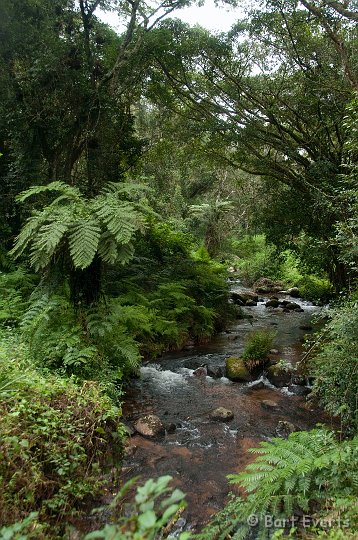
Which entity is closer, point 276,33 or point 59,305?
point 59,305

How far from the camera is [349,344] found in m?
4.03

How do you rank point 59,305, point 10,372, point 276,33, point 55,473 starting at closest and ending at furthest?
point 55,473 < point 10,372 < point 59,305 < point 276,33

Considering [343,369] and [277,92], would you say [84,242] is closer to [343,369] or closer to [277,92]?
[343,369]

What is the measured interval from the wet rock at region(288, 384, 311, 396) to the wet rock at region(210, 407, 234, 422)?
1.47 m

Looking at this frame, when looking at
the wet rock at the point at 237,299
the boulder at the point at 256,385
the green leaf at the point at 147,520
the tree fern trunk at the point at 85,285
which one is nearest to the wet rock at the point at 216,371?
the boulder at the point at 256,385

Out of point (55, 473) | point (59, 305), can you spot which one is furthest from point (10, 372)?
point (59, 305)

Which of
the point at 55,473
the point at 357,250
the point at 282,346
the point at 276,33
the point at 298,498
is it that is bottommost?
the point at 282,346

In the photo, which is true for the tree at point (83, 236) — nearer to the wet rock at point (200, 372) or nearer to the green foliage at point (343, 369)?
the green foliage at point (343, 369)

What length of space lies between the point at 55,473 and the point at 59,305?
2.64m

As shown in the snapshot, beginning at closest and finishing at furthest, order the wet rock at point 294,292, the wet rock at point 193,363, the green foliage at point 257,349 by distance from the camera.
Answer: the green foliage at point 257,349, the wet rock at point 193,363, the wet rock at point 294,292

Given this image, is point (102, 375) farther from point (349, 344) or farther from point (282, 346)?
point (282, 346)

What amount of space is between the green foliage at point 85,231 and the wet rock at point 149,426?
219 cm

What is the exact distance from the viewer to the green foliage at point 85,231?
434 centimetres

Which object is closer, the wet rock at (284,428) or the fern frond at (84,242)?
the fern frond at (84,242)
